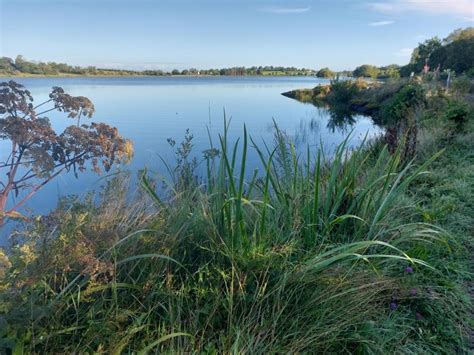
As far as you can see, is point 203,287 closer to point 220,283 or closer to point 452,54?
point 220,283

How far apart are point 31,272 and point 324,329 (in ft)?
4.47

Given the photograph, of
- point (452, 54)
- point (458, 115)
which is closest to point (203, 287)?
point (458, 115)

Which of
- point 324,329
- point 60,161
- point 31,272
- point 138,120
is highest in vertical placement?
point 60,161

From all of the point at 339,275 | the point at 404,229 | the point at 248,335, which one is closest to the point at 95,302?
the point at 248,335

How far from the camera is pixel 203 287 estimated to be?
6.27ft

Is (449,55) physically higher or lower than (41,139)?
higher

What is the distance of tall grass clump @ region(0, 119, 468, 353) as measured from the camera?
160 centimetres

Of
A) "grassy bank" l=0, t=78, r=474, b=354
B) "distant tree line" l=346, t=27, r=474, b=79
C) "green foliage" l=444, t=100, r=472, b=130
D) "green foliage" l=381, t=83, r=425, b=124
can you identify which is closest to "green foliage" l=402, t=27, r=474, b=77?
"distant tree line" l=346, t=27, r=474, b=79

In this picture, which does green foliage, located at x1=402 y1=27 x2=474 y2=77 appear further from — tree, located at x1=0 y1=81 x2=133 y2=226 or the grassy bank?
tree, located at x1=0 y1=81 x2=133 y2=226

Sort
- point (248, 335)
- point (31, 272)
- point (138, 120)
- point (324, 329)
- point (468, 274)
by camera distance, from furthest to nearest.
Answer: point (138, 120) < point (468, 274) < point (324, 329) < point (248, 335) < point (31, 272)

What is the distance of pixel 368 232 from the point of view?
8.93 ft

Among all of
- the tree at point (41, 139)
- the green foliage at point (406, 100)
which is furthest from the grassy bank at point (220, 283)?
the green foliage at point (406, 100)

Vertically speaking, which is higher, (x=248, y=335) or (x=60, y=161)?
(x=60, y=161)

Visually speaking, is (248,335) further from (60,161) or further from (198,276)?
(60,161)
